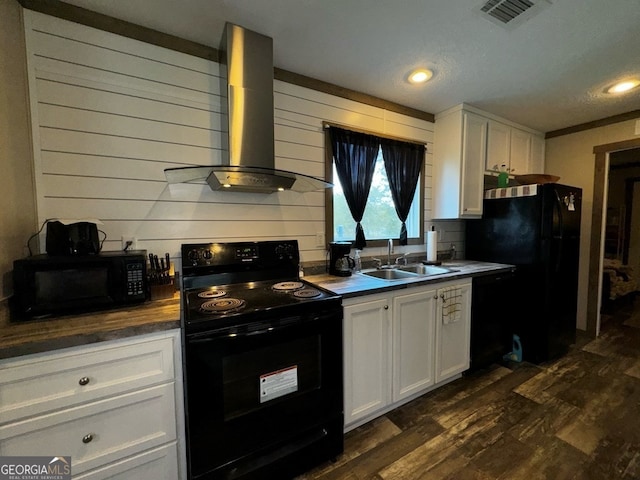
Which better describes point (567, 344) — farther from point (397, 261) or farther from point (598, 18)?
point (598, 18)

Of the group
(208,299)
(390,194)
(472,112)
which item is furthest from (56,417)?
(472,112)

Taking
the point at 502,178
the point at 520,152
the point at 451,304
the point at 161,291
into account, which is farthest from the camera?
the point at 520,152

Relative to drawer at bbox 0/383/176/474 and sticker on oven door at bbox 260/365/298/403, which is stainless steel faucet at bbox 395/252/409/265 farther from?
drawer at bbox 0/383/176/474

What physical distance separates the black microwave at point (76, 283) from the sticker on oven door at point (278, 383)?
2.39 ft

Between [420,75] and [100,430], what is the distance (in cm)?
282

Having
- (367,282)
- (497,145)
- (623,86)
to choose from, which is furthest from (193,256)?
(623,86)

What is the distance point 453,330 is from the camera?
7.02 feet

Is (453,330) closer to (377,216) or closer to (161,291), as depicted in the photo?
(377,216)

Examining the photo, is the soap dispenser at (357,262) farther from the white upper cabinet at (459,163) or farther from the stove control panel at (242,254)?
the white upper cabinet at (459,163)

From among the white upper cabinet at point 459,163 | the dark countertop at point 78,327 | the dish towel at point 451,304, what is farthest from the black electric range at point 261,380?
the white upper cabinet at point 459,163

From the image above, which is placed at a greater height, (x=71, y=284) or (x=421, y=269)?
(x=71, y=284)

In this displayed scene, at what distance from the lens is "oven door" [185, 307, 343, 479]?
3.77 feet

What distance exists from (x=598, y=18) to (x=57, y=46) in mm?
2991

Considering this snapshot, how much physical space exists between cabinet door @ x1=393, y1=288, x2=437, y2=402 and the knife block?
1363mm
